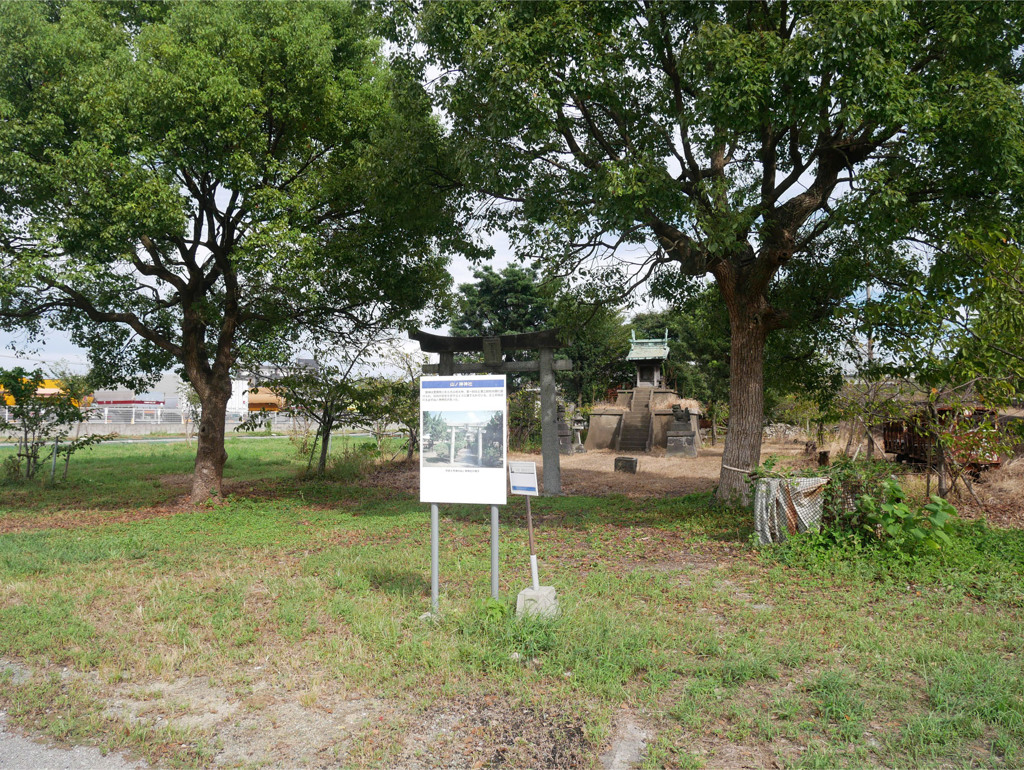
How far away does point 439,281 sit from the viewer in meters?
12.0

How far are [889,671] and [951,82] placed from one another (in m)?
6.17

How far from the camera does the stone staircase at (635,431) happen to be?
76.6ft

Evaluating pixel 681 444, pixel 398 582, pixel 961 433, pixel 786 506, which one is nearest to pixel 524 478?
pixel 398 582

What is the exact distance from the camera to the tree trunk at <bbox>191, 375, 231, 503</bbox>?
449 inches

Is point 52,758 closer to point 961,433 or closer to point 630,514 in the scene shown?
point 630,514

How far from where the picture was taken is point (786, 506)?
7.18 meters

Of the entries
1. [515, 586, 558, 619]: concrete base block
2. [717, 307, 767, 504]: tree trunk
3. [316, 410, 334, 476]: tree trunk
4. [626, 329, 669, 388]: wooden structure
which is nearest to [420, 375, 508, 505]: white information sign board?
[515, 586, 558, 619]: concrete base block

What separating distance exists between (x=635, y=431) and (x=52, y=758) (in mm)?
21424

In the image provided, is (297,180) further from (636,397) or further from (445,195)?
(636,397)

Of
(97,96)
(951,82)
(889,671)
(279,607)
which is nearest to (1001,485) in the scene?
(951,82)

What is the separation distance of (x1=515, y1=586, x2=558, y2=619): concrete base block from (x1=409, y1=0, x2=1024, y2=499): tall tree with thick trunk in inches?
174

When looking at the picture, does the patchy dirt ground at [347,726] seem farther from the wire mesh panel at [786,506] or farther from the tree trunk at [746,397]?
the tree trunk at [746,397]

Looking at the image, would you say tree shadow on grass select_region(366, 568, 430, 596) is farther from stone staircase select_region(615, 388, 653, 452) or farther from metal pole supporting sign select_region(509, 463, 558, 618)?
stone staircase select_region(615, 388, 653, 452)

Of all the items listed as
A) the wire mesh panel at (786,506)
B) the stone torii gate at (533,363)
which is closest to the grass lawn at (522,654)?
the wire mesh panel at (786,506)
